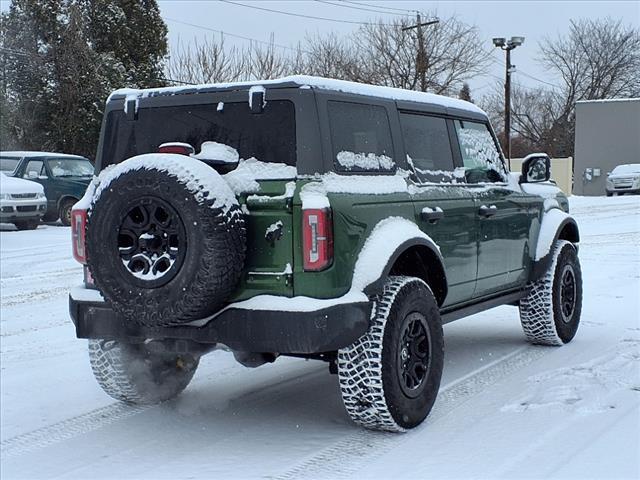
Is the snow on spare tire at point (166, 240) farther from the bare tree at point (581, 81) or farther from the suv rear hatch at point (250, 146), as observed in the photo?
the bare tree at point (581, 81)

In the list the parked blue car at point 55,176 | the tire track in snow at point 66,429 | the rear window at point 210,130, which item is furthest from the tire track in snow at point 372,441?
the parked blue car at point 55,176

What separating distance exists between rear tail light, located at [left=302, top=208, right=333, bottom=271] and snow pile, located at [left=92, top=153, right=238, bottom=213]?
1.27 feet

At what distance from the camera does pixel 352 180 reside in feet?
14.7

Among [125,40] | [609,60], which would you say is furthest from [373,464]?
[609,60]

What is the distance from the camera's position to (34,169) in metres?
19.0

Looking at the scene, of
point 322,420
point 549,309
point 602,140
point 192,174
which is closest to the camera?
point 192,174

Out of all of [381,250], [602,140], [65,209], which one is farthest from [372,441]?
[602,140]

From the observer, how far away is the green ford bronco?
413 cm

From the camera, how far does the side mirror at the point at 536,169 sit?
654 cm

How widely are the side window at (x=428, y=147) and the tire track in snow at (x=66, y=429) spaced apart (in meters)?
2.27

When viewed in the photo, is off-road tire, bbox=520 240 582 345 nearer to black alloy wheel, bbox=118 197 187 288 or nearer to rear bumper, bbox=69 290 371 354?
rear bumper, bbox=69 290 371 354

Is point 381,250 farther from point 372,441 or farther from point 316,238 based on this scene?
point 372,441

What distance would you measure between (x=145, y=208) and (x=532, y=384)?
2.85 meters

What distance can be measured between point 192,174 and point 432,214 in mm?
1592
